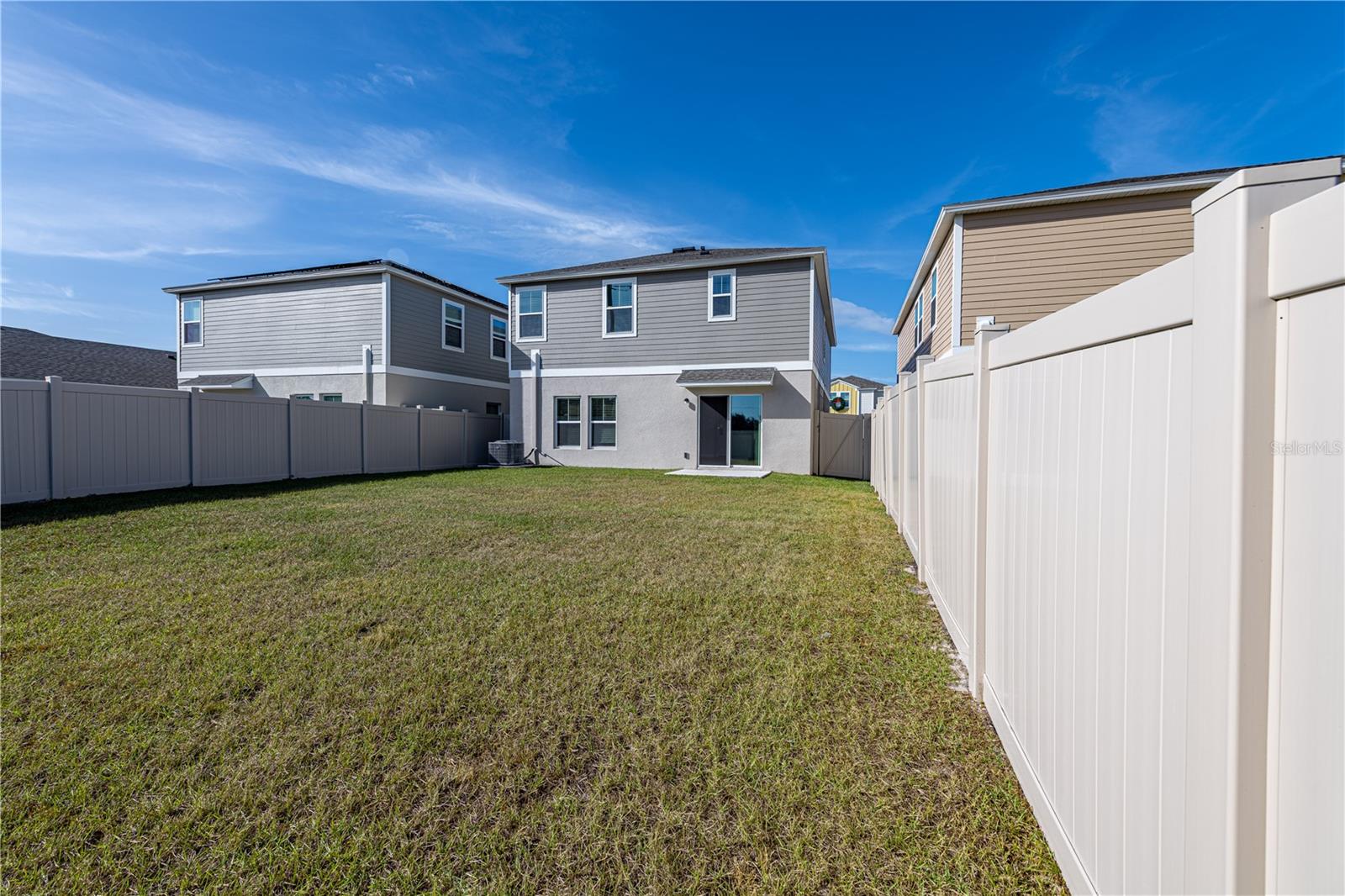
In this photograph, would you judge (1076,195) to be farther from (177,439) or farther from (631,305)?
(177,439)

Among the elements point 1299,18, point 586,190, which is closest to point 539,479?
point 586,190

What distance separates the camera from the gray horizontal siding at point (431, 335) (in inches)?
639

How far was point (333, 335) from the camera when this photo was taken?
53.8 ft

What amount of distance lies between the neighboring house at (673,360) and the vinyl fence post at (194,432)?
7309mm

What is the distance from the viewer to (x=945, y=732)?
231 centimetres

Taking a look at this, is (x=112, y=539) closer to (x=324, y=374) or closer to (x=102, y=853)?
(x=102, y=853)

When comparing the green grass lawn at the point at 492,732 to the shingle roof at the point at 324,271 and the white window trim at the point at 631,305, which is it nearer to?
the white window trim at the point at 631,305

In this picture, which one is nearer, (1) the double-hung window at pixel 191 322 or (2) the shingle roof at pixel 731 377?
(2) the shingle roof at pixel 731 377

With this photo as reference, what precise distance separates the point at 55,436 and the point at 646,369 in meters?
11.1

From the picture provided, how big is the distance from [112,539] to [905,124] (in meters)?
15.8

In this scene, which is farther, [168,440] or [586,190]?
[586,190]

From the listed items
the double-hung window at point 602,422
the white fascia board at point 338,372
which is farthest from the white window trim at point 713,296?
the white fascia board at point 338,372

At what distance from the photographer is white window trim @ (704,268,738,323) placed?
45.4ft

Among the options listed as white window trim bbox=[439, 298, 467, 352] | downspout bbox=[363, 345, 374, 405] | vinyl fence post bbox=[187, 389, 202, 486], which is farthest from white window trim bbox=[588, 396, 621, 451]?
vinyl fence post bbox=[187, 389, 202, 486]
